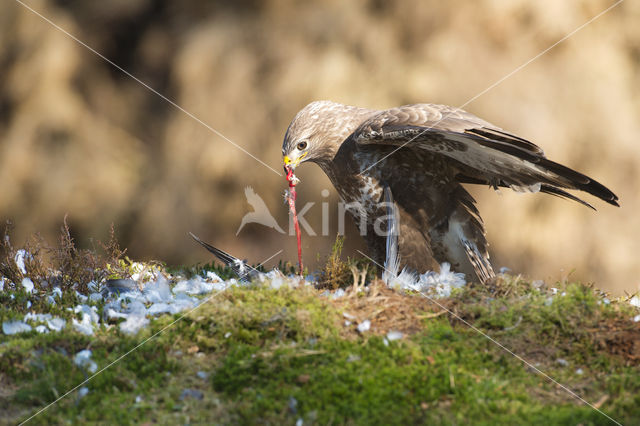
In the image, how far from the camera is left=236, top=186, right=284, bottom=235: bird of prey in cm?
598

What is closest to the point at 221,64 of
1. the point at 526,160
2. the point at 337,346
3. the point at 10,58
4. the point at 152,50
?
the point at 152,50

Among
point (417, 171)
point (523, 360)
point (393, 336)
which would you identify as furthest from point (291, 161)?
point (523, 360)

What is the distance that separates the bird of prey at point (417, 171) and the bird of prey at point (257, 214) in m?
1.52

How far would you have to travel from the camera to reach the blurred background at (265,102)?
224 inches

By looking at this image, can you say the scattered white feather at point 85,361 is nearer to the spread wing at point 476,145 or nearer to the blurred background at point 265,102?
the spread wing at point 476,145

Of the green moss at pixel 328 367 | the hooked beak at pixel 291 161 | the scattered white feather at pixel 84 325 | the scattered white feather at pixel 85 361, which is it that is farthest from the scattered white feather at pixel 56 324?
the hooked beak at pixel 291 161

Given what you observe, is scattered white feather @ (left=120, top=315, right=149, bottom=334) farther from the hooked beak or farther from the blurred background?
the blurred background

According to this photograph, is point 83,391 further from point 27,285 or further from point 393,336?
point 27,285

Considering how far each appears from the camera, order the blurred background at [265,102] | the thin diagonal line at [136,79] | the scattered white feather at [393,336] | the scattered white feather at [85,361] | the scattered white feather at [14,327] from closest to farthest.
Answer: the scattered white feather at [85,361] → the scattered white feather at [393,336] → the scattered white feather at [14,327] → the blurred background at [265,102] → the thin diagonal line at [136,79]

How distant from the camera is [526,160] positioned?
3.36 meters

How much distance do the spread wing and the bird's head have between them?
1.00 ft

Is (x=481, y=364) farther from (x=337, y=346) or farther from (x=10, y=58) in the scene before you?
(x=10, y=58)

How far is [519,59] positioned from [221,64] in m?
2.98

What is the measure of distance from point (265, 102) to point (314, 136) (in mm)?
1693
